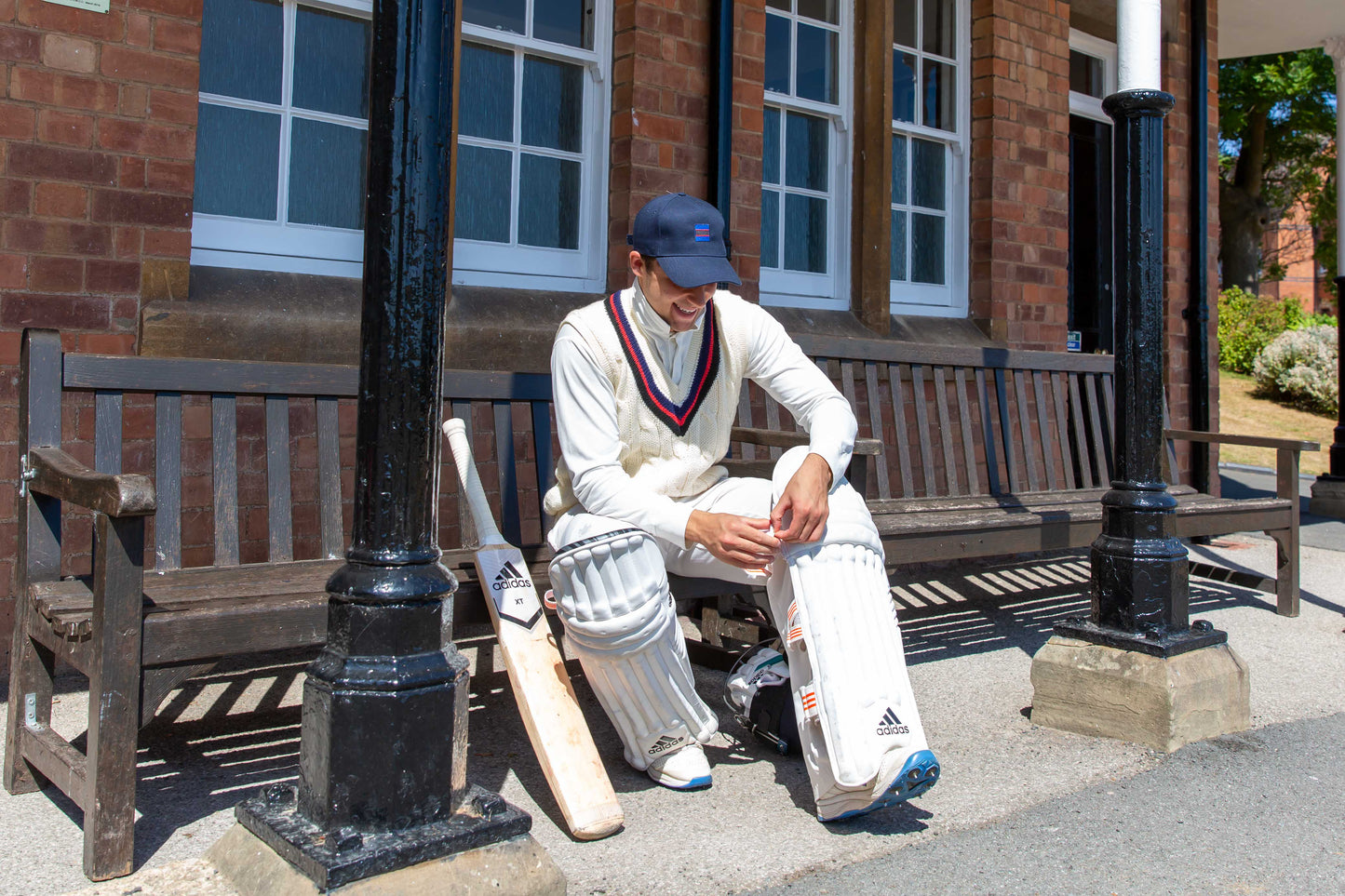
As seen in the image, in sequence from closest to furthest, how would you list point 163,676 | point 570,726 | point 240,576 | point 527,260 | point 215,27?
point 163,676 < point 570,726 < point 240,576 < point 215,27 < point 527,260

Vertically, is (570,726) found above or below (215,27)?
below

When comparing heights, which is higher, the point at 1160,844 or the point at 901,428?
the point at 901,428

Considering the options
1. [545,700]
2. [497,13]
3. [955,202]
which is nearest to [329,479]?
[545,700]

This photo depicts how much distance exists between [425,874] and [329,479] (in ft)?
5.14

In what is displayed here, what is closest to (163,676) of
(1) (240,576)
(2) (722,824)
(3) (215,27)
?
(1) (240,576)

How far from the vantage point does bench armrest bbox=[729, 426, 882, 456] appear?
3613 mm

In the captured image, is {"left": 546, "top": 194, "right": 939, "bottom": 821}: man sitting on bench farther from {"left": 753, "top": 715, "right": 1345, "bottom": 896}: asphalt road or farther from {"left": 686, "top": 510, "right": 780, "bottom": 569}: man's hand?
{"left": 753, "top": 715, "right": 1345, "bottom": 896}: asphalt road

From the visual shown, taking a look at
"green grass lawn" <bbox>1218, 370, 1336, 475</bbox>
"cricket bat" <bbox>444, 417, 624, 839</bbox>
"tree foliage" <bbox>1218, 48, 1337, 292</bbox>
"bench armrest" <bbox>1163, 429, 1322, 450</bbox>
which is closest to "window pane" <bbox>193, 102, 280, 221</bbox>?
"cricket bat" <bbox>444, 417, 624, 839</bbox>

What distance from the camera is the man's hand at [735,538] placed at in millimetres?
2633

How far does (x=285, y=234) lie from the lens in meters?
4.41

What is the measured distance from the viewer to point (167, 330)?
12.8 feet

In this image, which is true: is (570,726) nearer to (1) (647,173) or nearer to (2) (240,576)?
(2) (240,576)

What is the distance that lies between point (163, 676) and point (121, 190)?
2.12m

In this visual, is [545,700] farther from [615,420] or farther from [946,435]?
[946,435]
